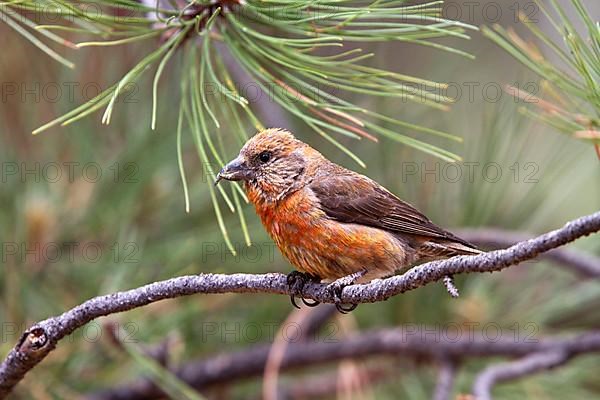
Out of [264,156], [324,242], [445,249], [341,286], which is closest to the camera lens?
[341,286]

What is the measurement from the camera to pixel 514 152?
4.62 meters

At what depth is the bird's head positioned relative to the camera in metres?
3.68

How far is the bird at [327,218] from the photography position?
11.5 feet

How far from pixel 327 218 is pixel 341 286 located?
729 millimetres

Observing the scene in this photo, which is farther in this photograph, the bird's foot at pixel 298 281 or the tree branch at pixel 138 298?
the bird's foot at pixel 298 281

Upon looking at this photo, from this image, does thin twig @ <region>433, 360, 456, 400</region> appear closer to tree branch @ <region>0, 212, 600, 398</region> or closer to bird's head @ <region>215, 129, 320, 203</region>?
bird's head @ <region>215, 129, 320, 203</region>

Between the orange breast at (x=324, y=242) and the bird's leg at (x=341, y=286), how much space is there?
6 cm

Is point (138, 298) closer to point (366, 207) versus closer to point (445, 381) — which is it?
point (366, 207)

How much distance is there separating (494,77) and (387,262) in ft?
12.3

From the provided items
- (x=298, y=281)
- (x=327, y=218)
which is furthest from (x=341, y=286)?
(x=327, y=218)

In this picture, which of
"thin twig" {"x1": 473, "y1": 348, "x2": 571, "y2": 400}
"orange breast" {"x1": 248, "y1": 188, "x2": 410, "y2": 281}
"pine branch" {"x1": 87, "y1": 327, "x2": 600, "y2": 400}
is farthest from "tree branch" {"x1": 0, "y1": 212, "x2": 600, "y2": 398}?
"pine branch" {"x1": 87, "y1": 327, "x2": 600, "y2": 400}

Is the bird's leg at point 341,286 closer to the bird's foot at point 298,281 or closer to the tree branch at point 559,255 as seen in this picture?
the bird's foot at point 298,281

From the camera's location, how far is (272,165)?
3773mm

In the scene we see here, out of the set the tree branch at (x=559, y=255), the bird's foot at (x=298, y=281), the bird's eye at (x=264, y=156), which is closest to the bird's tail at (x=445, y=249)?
the tree branch at (x=559, y=255)
